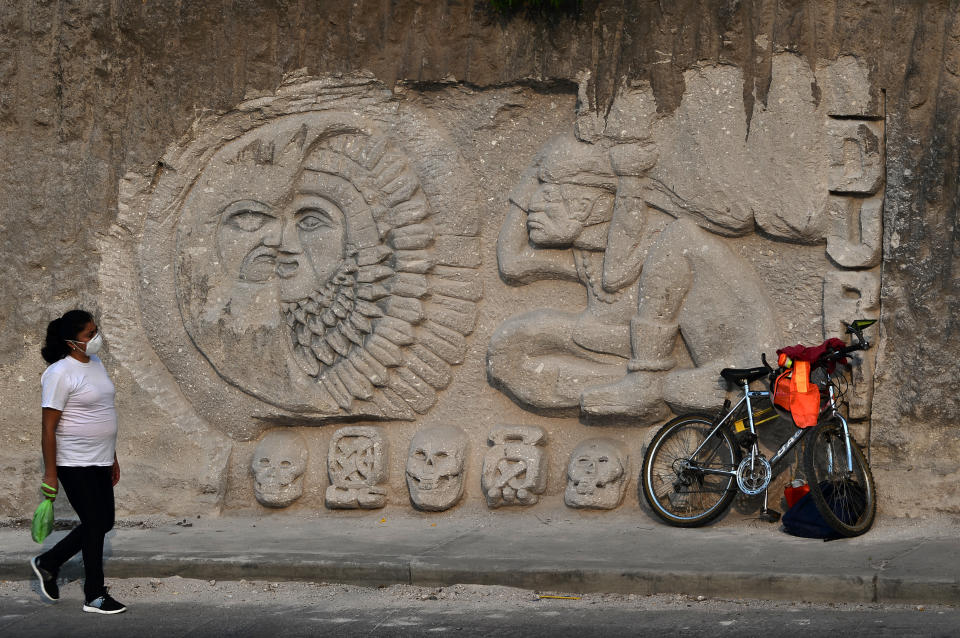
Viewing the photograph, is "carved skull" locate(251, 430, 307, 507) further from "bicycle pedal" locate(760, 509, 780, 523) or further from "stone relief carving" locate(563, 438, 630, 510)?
"bicycle pedal" locate(760, 509, 780, 523)

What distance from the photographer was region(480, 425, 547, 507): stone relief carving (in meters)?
6.80

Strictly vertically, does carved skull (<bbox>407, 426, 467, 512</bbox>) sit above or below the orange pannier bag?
below

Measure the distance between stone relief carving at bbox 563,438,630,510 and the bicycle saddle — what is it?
0.76 meters

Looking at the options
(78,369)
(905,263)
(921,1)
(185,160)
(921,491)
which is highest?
(921,1)

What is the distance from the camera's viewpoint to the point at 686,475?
6.39m

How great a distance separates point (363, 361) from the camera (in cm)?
704

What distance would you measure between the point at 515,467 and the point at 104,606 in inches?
89.2

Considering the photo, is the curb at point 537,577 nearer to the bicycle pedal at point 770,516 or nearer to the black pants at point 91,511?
the black pants at point 91,511

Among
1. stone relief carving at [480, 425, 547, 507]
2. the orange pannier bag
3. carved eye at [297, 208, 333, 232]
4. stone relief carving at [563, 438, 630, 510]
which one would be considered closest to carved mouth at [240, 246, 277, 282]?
carved eye at [297, 208, 333, 232]

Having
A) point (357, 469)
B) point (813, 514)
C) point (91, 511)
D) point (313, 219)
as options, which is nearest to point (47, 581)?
point (91, 511)

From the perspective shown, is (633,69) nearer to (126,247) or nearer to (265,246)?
(265,246)

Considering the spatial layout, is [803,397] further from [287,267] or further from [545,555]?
[287,267]

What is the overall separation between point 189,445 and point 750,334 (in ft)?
10.4

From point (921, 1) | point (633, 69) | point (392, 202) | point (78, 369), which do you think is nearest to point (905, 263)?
point (921, 1)
